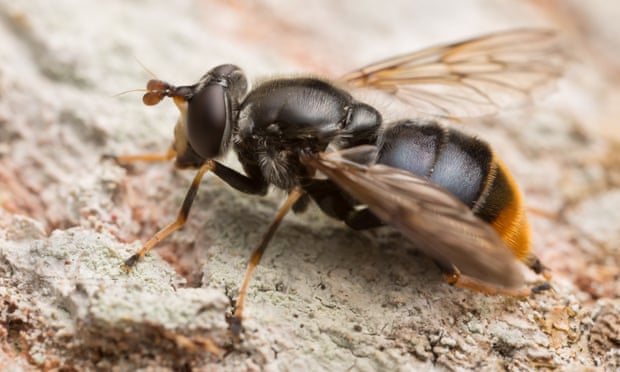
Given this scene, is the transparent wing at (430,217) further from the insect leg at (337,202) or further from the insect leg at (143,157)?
the insect leg at (143,157)

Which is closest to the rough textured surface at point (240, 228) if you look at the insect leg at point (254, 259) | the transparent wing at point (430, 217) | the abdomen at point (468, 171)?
the insect leg at point (254, 259)

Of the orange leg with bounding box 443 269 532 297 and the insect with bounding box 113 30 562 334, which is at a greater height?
the insect with bounding box 113 30 562 334

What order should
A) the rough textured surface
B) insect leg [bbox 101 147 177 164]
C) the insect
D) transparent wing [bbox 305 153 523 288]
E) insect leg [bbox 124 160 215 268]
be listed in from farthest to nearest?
insect leg [bbox 101 147 177 164], insect leg [bbox 124 160 215 268], the insect, the rough textured surface, transparent wing [bbox 305 153 523 288]

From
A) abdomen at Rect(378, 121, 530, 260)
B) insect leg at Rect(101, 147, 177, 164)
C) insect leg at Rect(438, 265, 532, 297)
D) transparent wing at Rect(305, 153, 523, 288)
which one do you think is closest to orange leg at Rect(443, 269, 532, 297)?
insect leg at Rect(438, 265, 532, 297)

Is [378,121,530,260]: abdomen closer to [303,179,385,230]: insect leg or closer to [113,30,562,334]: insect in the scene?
[113,30,562,334]: insect

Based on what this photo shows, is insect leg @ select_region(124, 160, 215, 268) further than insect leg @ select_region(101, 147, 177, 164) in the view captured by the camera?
No

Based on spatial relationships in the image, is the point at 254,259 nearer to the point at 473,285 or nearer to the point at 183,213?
the point at 183,213

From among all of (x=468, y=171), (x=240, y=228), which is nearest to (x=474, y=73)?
(x=468, y=171)
